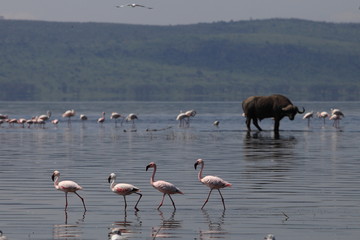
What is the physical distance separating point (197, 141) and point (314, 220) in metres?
24.4

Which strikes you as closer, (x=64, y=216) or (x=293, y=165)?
(x=64, y=216)

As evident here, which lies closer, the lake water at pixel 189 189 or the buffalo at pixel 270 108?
the lake water at pixel 189 189

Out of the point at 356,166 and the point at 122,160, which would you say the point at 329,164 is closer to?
the point at 356,166

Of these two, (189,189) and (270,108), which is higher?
(270,108)

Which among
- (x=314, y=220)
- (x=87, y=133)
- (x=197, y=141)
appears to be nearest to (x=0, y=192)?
A: (x=314, y=220)

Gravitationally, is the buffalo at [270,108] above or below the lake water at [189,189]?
above

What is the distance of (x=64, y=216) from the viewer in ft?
59.9

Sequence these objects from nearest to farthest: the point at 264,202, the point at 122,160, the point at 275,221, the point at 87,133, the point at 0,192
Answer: the point at 275,221, the point at 264,202, the point at 0,192, the point at 122,160, the point at 87,133

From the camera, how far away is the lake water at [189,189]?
16.7 meters

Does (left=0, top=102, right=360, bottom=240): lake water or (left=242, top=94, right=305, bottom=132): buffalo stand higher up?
(left=242, top=94, right=305, bottom=132): buffalo

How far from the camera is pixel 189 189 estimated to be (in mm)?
22672

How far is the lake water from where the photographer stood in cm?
1666

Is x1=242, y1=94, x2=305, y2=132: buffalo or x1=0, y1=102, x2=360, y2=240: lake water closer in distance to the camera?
x1=0, y1=102, x2=360, y2=240: lake water

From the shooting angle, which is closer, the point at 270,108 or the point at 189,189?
the point at 189,189
